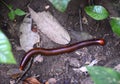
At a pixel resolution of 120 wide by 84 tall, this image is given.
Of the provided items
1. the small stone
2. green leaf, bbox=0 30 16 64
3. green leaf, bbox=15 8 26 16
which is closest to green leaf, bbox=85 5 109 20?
the small stone

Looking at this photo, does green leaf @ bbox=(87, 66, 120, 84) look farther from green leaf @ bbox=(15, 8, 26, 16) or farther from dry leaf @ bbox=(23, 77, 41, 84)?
green leaf @ bbox=(15, 8, 26, 16)

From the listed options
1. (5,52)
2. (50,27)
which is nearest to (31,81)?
(50,27)

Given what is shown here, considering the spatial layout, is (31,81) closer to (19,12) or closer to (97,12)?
(19,12)

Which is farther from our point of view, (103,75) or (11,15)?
(11,15)

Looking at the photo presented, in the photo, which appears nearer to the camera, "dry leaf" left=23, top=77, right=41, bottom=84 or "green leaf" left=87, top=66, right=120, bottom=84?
"green leaf" left=87, top=66, right=120, bottom=84

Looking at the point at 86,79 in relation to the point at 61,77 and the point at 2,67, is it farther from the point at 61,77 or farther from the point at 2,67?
the point at 2,67

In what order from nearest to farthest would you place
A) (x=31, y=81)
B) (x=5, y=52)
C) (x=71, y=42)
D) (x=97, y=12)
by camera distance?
(x=5, y=52) < (x=31, y=81) < (x=97, y=12) < (x=71, y=42)

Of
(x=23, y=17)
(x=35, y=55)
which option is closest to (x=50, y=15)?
(x=23, y=17)
